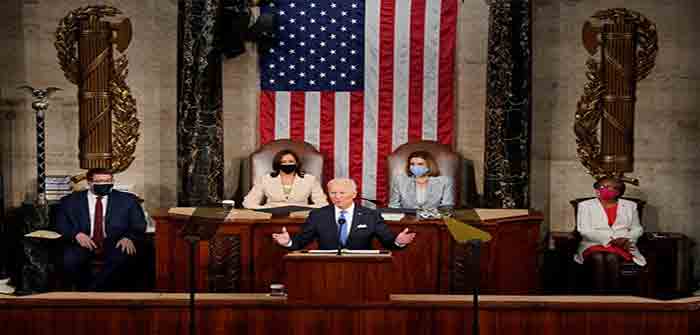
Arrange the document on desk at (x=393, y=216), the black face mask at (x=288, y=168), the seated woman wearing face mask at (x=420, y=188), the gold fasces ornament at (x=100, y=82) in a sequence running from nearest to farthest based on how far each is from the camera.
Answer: the document on desk at (x=393, y=216) < the seated woman wearing face mask at (x=420, y=188) < the black face mask at (x=288, y=168) < the gold fasces ornament at (x=100, y=82)

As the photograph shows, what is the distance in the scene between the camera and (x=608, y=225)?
10.5 metres

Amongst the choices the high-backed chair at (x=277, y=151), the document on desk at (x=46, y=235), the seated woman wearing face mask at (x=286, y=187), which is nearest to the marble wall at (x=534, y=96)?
the high-backed chair at (x=277, y=151)

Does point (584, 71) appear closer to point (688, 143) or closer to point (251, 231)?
point (688, 143)

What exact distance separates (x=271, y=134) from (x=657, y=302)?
6.24 m

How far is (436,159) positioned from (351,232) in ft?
11.8

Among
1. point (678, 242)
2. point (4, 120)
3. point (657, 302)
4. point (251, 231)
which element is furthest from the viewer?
point (4, 120)

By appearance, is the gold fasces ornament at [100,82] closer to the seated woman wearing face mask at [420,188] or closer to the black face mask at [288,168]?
the black face mask at [288,168]

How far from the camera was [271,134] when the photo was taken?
40.8ft

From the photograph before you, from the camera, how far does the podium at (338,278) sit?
7.11m

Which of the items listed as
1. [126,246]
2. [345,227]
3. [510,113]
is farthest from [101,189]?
[510,113]

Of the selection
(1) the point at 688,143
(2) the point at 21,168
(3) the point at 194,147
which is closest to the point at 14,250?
(2) the point at 21,168

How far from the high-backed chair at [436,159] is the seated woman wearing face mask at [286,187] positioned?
1.01 m

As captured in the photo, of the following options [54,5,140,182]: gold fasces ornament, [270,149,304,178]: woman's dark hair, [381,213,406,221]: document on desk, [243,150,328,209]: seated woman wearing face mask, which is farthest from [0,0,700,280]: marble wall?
[381,213,406,221]: document on desk

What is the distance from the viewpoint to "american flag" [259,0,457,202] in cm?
1220
